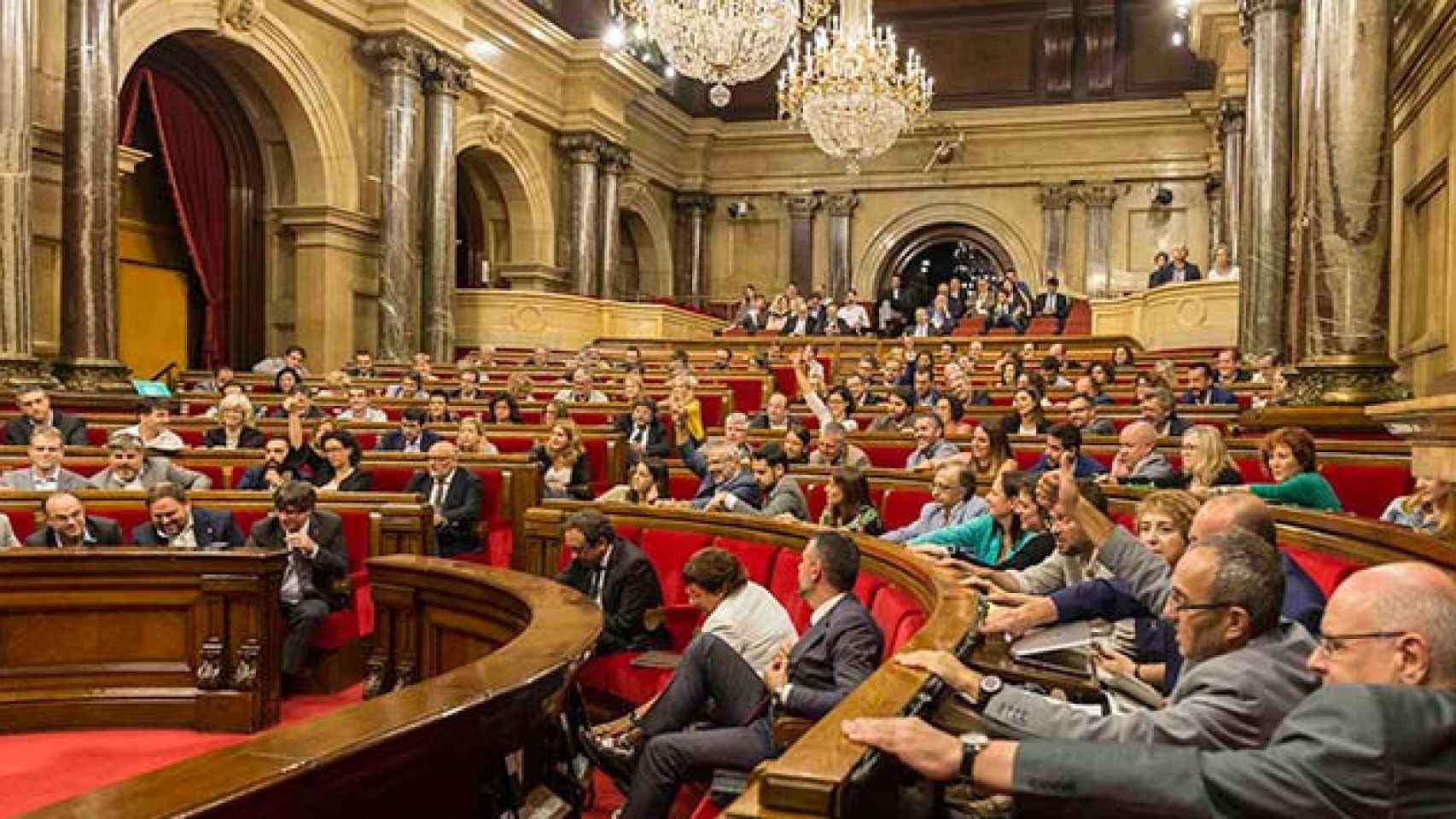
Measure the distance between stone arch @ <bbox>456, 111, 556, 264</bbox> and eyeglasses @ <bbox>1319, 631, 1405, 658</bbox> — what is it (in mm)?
15456

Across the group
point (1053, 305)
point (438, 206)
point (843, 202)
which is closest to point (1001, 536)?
point (438, 206)

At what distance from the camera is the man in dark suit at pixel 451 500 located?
622 centimetres

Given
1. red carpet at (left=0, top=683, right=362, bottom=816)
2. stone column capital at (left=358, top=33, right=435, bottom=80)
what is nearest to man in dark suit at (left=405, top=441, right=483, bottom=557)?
red carpet at (left=0, top=683, right=362, bottom=816)

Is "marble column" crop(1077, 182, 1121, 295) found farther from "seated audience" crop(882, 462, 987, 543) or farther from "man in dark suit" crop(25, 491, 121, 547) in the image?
"man in dark suit" crop(25, 491, 121, 547)

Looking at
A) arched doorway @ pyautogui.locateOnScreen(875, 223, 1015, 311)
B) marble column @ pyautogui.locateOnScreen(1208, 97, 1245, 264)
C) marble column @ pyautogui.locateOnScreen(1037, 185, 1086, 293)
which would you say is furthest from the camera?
arched doorway @ pyautogui.locateOnScreen(875, 223, 1015, 311)

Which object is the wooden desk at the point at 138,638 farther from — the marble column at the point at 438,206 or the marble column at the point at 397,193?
the marble column at the point at 438,206

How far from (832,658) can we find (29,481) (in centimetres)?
438

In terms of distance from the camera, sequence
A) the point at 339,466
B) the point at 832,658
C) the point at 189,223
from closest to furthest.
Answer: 1. the point at 832,658
2. the point at 339,466
3. the point at 189,223

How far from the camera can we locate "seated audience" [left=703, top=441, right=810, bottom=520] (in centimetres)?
531

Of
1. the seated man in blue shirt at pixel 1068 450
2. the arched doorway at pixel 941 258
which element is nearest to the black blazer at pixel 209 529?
the seated man in blue shirt at pixel 1068 450

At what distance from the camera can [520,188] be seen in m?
17.3

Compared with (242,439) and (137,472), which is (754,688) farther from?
(242,439)

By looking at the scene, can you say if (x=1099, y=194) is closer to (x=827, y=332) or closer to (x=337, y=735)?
(x=827, y=332)

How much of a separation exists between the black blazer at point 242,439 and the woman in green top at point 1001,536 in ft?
14.9
